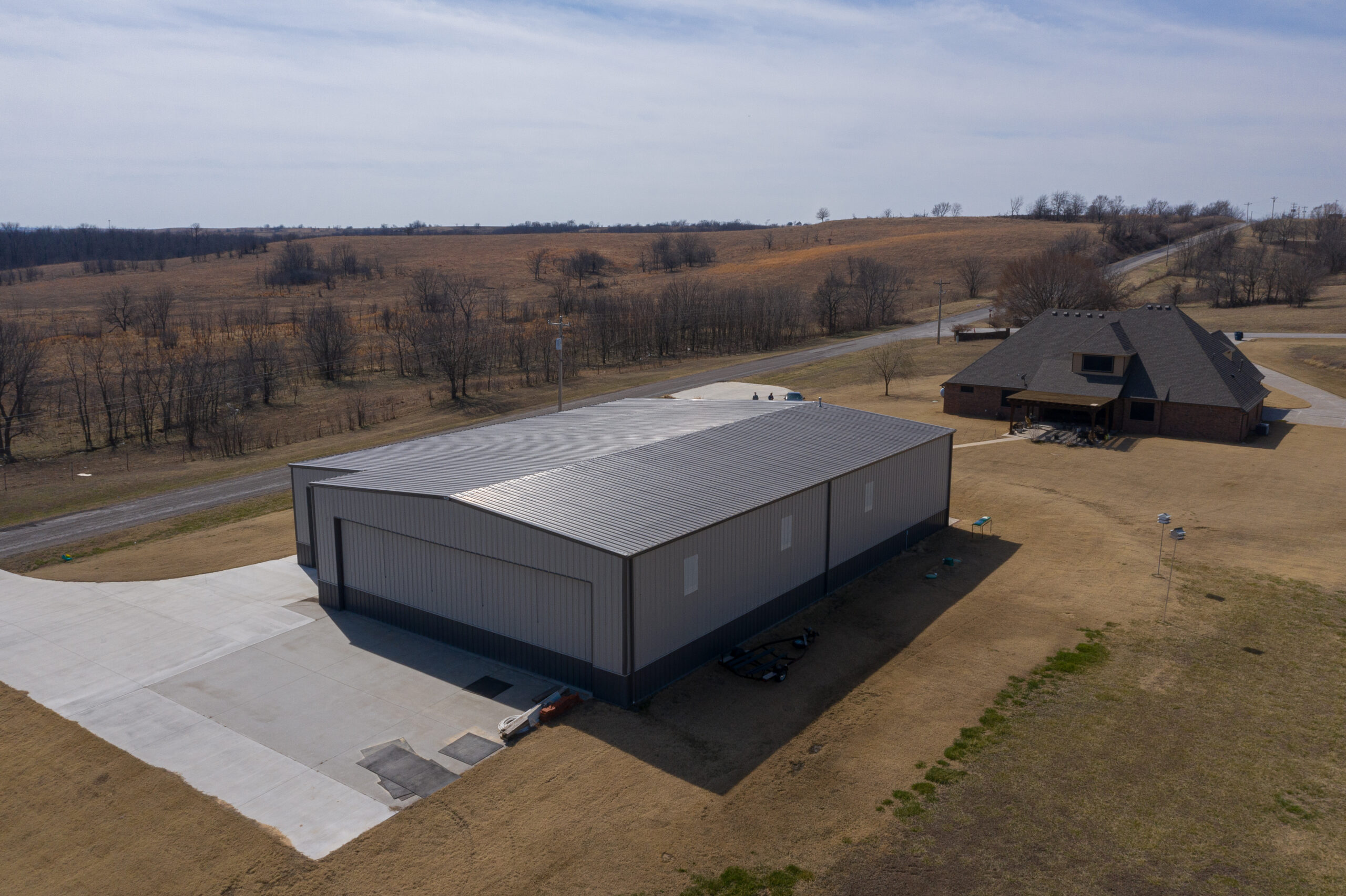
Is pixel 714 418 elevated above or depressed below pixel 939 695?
above

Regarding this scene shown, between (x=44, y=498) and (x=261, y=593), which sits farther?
(x=44, y=498)

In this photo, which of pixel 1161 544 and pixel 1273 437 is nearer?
pixel 1161 544

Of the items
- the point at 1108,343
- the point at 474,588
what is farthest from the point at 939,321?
the point at 474,588

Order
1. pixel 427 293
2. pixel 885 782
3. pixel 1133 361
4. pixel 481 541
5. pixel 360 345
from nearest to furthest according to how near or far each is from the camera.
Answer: pixel 885 782
pixel 481 541
pixel 1133 361
pixel 360 345
pixel 427 293

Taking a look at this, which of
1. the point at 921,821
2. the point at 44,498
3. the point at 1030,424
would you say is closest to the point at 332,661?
the point at 921,821

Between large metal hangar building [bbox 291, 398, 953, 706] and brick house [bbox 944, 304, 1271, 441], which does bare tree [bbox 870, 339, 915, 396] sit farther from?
large metal hangar building [bbox 291, 398, 953, 706]

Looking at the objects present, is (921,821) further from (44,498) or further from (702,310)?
(702,310)

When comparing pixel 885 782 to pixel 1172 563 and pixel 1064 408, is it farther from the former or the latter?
pixel 1064 408
